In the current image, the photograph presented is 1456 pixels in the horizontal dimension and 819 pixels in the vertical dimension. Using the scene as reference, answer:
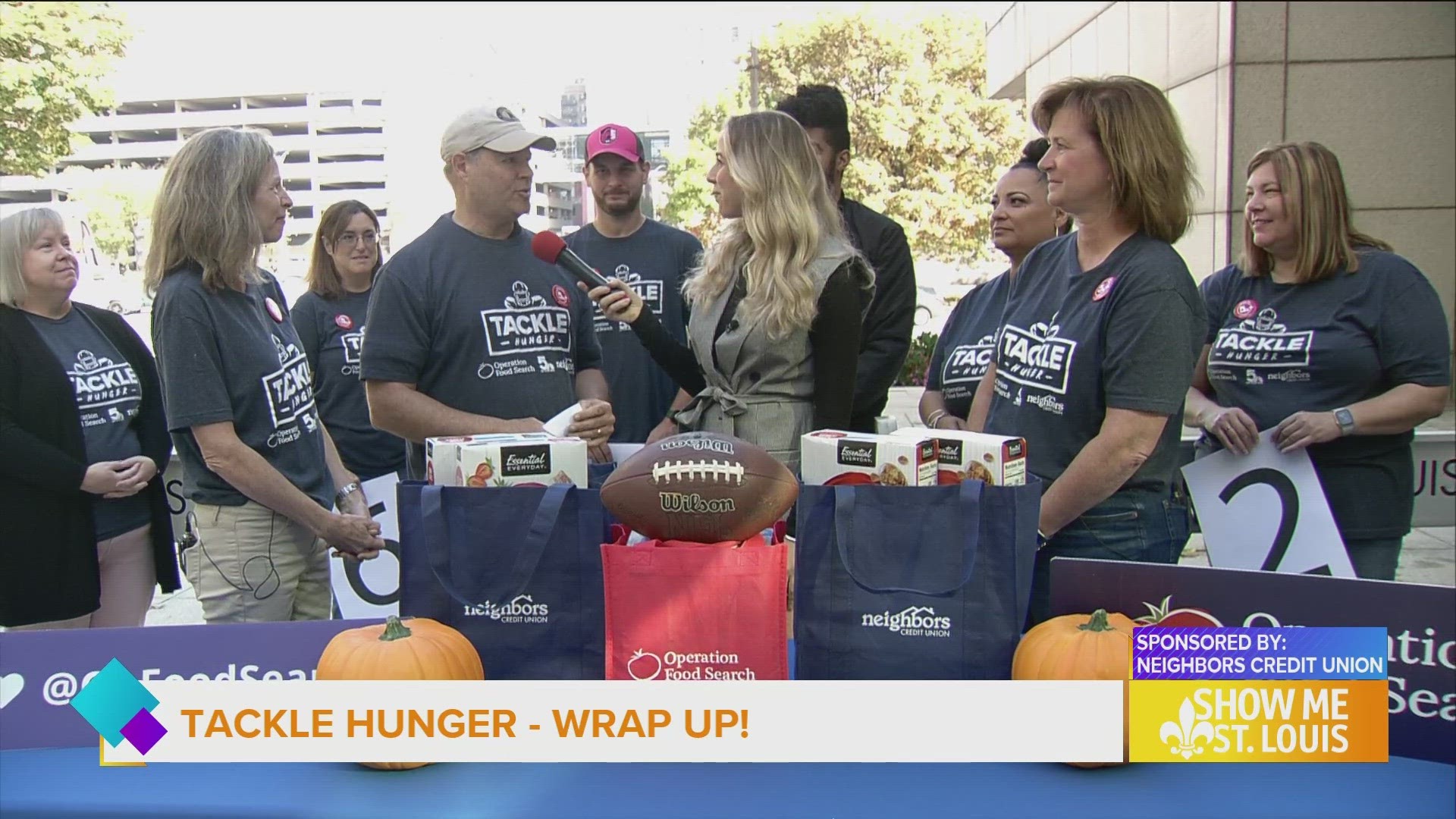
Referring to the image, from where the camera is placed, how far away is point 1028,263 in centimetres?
267

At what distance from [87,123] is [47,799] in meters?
4.09

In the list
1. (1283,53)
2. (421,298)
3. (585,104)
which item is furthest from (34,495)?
(585,104)

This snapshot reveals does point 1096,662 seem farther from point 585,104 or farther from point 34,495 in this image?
point 585,104

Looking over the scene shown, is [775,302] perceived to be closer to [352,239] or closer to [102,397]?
[102,397]

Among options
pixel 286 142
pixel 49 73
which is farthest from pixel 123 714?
pixel 286 142

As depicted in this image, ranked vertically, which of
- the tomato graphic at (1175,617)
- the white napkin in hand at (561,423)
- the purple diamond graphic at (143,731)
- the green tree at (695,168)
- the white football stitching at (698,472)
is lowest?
the purple diamond graphic at (143,731)

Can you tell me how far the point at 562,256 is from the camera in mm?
2861

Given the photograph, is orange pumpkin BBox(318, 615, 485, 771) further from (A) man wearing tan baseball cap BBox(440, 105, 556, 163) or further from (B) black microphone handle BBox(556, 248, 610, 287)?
(A) man wearing tan baseball cap BBox(440, 105, 556, 163)

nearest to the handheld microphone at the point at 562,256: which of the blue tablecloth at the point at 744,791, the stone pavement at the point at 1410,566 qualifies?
the blue tablecloth at the point at 744,791

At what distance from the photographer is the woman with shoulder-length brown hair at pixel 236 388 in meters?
2.82

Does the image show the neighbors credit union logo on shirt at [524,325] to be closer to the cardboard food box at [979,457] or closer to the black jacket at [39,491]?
the black jacket at [39,491]

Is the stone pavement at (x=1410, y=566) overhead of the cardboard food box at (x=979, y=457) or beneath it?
beneath

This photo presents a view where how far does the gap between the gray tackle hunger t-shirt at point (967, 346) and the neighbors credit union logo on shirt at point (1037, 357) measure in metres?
0.70

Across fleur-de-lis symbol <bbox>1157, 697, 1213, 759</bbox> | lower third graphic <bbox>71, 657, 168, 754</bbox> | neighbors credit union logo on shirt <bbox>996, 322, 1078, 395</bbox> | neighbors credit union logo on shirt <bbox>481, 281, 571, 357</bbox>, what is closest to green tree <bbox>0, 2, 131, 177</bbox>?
neighbors credit union logo on shirt <bbox>481, 281, 571, 357</bbox>
